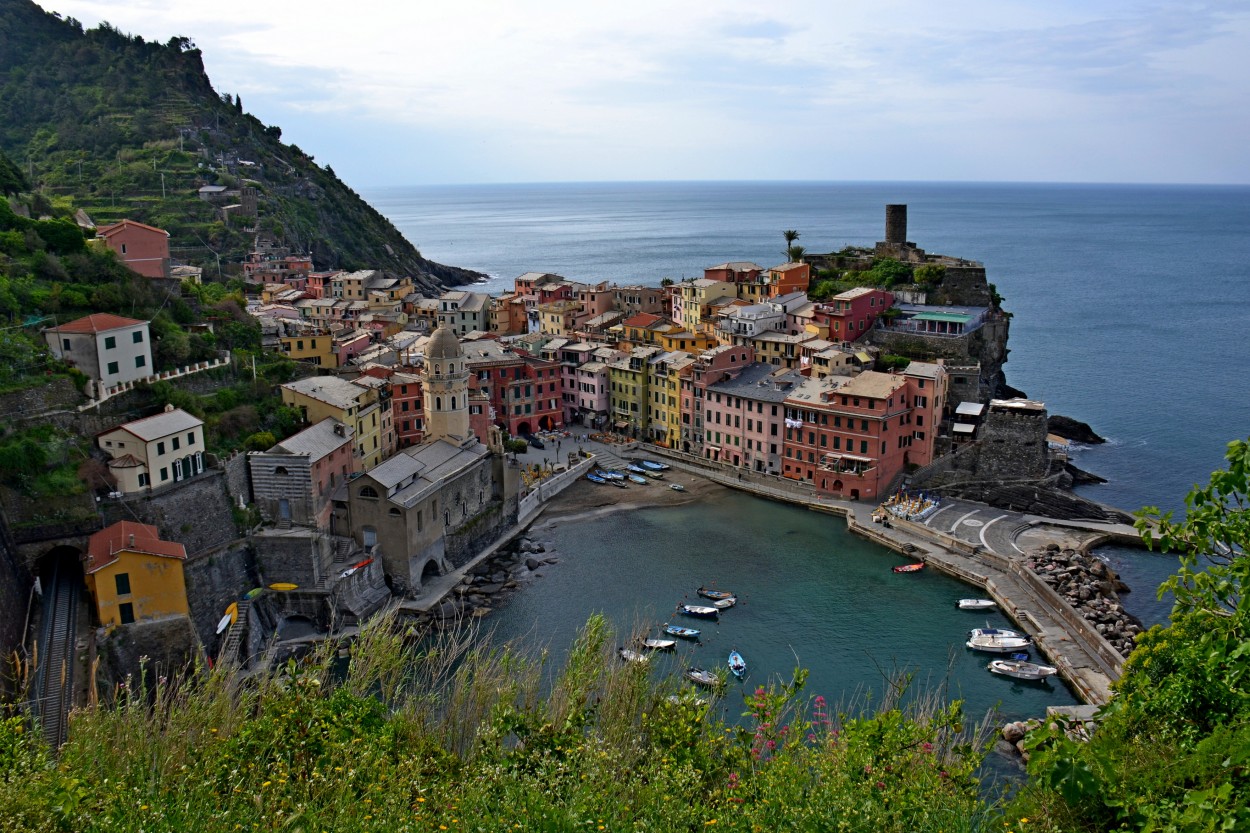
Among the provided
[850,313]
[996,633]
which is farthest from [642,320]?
[996,633]

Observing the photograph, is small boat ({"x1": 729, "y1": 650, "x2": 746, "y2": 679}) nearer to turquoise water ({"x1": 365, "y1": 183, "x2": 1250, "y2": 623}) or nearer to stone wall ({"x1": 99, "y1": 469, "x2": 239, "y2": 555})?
turquoise water ({"x1": 365, "y1": 183, "x2": 1250, "y2": 623})

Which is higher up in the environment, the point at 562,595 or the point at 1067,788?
the point at 1067,788

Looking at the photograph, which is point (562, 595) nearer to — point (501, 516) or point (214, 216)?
point (501, 516)

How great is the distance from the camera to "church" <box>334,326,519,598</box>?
37.6 metres

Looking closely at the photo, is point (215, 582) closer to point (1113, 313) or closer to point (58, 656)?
point (58, 656)

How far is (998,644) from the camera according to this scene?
1325 inches

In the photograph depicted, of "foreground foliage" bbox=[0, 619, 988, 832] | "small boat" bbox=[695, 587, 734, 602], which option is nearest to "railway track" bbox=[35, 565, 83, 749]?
"foreground foliage" bbox=[0, 619, 988, 832]

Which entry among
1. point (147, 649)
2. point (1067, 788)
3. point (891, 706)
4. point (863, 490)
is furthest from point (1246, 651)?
point (863, 490)

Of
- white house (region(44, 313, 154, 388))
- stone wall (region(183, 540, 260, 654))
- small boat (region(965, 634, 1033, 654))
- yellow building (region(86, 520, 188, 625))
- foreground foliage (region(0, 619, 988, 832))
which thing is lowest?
small boat (region(965, 634, 1033, 654))

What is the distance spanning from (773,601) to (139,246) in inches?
1386

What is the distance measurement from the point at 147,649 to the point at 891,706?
74.4 feet

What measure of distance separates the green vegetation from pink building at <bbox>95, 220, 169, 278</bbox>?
149 ft

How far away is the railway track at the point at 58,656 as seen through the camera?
24.1 m

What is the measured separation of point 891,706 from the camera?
17.3 meters
